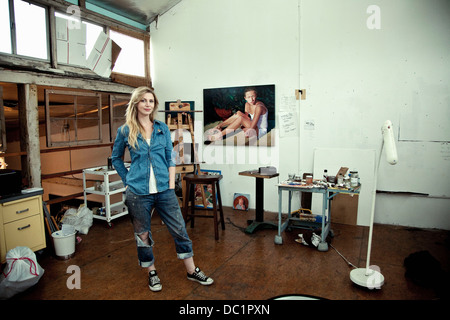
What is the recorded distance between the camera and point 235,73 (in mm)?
5000

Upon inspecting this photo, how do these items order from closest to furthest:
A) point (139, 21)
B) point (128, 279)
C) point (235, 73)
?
point (128, 279) → point (235, 73) → point (139, 21)

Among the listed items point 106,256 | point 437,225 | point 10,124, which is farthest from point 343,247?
point 10,124

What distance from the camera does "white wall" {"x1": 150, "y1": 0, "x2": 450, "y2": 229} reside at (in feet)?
12.9

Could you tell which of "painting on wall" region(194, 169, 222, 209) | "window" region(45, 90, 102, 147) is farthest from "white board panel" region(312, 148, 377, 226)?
"window" region(45, 90, 102, 147)

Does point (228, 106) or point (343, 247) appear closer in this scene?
point (343, 247)

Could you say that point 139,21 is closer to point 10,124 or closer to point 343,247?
point 10,124

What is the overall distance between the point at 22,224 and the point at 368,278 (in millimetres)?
3347

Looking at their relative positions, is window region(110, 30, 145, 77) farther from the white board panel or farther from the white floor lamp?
the white floor lamp

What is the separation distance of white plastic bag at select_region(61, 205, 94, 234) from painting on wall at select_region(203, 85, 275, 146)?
2133 millimetres

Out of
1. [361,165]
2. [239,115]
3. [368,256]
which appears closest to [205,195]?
[239,115]

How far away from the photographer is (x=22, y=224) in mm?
3199

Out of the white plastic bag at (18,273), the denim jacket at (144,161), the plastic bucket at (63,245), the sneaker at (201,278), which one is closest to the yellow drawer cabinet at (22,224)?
the plastic bucket at (63,245)

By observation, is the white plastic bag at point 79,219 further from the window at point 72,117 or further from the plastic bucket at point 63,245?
the window at point 72,117

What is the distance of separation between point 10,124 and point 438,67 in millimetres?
5789
